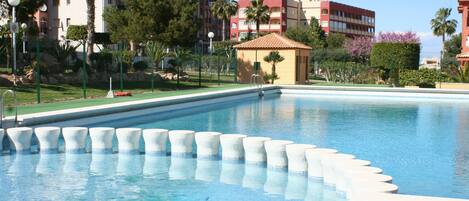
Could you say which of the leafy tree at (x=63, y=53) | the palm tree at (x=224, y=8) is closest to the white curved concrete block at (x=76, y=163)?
the leafy tree at (x=63, y=53)

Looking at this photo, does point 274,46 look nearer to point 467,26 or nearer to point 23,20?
point 467,26

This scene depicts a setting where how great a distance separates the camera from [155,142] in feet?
42.8

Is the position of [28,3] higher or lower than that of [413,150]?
higher

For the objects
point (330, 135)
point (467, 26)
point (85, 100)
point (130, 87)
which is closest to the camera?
point (330, 135)

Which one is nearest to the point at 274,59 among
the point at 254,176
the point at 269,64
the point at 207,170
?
the point at 269,64

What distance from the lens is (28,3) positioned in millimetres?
47438

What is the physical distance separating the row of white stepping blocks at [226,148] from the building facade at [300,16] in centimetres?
8628

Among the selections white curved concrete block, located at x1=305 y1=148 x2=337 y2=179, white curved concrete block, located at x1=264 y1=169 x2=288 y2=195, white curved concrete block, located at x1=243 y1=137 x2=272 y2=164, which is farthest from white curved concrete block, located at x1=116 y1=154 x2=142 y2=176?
white curved concrete block, located at x1=305 y1=148 x2=337 y2=179

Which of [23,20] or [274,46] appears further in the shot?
[23,20]

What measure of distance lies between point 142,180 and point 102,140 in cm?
311

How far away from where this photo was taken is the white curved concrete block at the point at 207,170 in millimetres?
10789

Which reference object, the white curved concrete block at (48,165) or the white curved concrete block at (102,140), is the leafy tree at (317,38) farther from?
the white curved concrete block at (48,165)

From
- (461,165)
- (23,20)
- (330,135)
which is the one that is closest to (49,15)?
(23,20)

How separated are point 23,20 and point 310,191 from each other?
4345 cm
